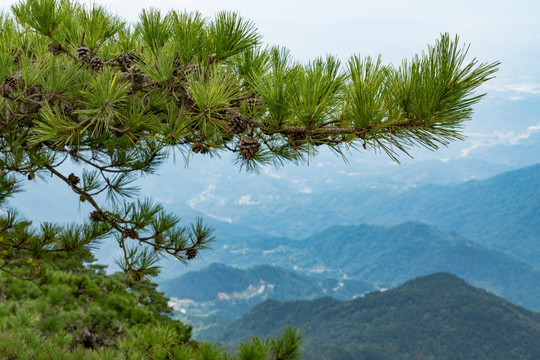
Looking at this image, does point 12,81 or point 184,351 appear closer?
point 12,81

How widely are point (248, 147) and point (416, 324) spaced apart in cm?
7461

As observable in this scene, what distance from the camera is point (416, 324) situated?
2766 inches

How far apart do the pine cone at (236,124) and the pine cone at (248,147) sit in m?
0.13

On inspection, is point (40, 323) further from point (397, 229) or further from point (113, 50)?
point (397, 229)

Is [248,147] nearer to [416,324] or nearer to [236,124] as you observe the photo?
[236,124]

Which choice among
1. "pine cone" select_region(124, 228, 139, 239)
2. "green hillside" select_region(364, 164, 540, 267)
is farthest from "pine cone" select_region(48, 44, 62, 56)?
"green hillside" select_region(364, 164, 540, 267)

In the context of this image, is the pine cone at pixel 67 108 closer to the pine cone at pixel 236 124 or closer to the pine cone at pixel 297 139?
the pine cone at pixel 236 124

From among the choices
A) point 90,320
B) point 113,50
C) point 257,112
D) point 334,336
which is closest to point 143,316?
point 90,320

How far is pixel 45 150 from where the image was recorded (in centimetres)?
320

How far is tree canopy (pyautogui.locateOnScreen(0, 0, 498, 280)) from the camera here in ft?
6.36

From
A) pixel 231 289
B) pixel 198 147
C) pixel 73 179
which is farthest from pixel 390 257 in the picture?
pixel 198 147

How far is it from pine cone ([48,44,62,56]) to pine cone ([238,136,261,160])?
1.57 metres

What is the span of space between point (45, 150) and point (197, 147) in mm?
1351

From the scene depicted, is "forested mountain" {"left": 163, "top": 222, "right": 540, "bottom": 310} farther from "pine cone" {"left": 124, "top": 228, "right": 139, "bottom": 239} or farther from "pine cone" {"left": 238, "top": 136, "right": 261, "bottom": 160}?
"pine cone" {"left": 238, "top": 136, "right": 261, "bottom": 160}
